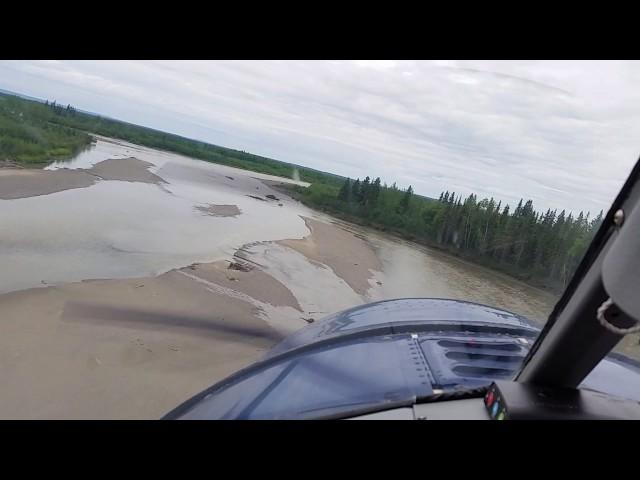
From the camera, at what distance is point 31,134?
918 cm

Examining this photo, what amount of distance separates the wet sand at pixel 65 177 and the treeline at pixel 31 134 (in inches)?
10.7

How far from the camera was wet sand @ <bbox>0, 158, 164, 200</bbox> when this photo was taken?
8.97 meters

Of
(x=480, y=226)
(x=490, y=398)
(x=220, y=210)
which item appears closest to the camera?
(x=490, y=398)

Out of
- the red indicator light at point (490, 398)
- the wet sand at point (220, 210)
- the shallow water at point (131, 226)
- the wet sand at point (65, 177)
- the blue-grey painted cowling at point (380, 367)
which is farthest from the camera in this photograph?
the wet sand at point (220, 210)

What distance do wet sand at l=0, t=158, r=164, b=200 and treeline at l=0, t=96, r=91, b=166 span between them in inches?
10.7

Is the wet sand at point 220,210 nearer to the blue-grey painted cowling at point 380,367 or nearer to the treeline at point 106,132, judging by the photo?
the treeline at point 106,132

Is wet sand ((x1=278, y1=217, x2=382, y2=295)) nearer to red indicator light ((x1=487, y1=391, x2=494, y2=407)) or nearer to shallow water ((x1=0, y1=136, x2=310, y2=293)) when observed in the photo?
shallow water ((x1=0, y1=136, x2=310, y2=293))

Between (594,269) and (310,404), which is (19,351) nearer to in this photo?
(310,404)

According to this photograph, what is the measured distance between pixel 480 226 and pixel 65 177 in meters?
9.47

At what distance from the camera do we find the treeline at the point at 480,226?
5.78 feet

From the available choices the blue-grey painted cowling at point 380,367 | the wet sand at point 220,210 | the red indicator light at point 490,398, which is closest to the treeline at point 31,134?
the wet sand at point 220,210

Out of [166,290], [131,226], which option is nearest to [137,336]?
[166,290]

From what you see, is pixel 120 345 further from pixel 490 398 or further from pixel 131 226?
pixel 131 226

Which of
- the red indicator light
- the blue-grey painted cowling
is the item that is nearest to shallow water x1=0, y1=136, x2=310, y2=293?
the blue-grey painted cowling
